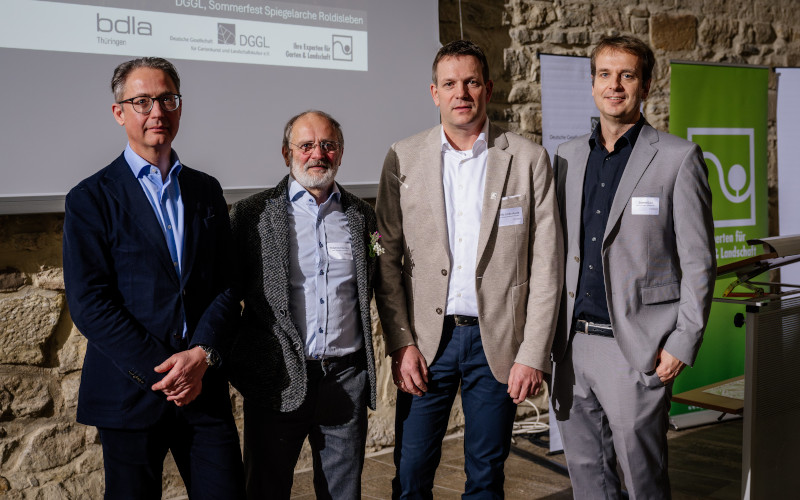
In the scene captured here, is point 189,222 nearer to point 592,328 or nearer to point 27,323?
point 592,328

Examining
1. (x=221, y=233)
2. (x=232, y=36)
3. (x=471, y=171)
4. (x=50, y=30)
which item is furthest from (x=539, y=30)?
(x=221, y=233)

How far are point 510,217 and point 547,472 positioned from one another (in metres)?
1.95

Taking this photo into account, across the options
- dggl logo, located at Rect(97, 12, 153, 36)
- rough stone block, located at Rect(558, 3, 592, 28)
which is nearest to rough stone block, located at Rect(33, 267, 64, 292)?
dggl logo, located at Rect(97, 12, 153, 36)

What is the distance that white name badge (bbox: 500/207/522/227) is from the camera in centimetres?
221

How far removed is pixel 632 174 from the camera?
221cm

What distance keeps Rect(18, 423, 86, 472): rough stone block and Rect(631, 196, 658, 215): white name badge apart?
8.13ft

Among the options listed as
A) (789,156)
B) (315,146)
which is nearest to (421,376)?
(315,146)

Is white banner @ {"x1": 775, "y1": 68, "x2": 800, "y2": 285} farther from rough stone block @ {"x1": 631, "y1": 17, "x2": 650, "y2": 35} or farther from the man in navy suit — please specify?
the man in navy suit

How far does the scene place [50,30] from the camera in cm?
291

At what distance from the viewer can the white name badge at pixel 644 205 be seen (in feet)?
7.15

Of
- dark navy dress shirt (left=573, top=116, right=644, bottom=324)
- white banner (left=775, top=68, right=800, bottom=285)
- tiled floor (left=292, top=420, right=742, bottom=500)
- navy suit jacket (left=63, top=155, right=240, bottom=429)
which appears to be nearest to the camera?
navy suit jacket (left=63, top=155, right=240, bottom=429)

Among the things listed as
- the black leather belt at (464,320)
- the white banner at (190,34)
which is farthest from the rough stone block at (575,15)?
the black leather belt at (464,320)

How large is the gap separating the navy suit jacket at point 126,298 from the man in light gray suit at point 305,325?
180 millimetres

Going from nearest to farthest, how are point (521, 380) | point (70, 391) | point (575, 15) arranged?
point (521, 380)
point (70, 391)
point (575, 15)
